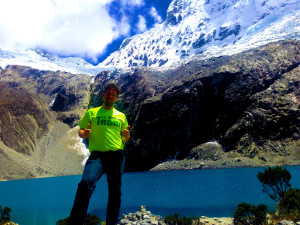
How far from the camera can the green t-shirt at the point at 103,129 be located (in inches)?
240

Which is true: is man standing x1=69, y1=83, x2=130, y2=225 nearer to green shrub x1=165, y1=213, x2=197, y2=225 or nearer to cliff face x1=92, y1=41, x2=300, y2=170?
green shrub x1=165, y1=213, x2=197, y2=225

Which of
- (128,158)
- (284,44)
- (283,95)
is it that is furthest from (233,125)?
(284,44)

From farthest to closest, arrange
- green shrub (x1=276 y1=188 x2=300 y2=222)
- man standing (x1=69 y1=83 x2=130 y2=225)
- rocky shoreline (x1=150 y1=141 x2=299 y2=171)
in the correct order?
rocky shoreline (x1=150 y1=141 x2=299 y2=171) → green shrub (x1=276 y1=188 x2=300 y2=222) → man standing (x1=69 y1=83 x2=130 y2=225)

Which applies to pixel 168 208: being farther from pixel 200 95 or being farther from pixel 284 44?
pixel 284 44

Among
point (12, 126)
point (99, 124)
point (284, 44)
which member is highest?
point (284, 44)

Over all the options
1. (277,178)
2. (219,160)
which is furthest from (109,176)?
(219,160)

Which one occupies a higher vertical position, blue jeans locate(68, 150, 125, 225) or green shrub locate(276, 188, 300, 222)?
green shrub locate(276, 188, 300, 222)

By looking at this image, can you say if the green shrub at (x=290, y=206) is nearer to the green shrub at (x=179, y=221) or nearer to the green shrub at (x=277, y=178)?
the green shrub at (x=277, y=178)

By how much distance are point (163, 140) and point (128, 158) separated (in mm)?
19148

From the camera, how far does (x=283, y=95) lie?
375 feet

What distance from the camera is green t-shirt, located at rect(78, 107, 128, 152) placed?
20.0ft

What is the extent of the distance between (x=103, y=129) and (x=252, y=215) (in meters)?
14.4

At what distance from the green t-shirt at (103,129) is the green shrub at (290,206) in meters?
10.9

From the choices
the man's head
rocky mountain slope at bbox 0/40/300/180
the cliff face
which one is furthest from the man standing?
the cliff face
